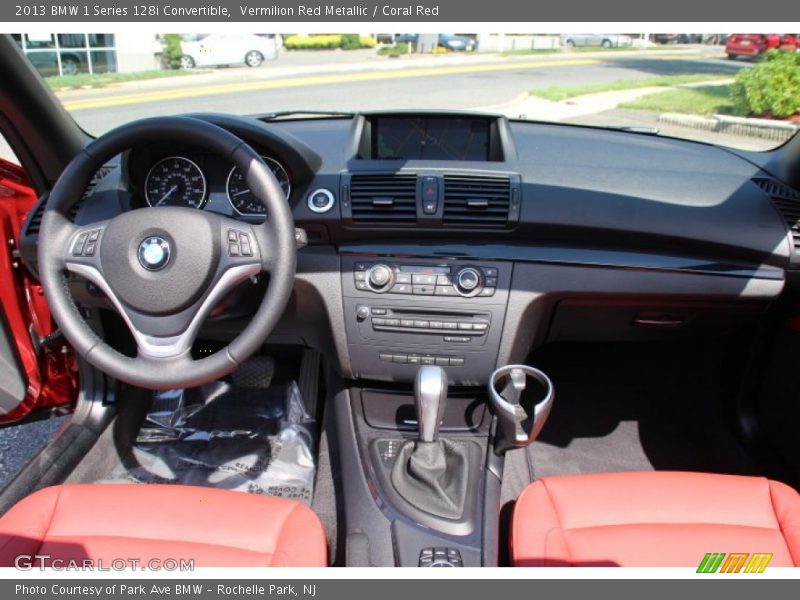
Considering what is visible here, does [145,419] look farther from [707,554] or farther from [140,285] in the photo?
[707,554]

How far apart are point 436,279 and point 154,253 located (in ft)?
2.81

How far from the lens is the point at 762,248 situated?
2057mm

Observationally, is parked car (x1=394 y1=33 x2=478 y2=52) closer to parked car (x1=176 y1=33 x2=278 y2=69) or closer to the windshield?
the windshield

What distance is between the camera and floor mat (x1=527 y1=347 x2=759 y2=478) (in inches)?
102

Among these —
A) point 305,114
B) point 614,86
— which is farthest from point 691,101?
point 305,114

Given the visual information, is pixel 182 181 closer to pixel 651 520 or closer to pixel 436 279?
pixel 436 279

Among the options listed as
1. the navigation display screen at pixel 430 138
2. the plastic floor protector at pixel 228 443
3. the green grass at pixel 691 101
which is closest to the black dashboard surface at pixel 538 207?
the navigation display screen at pixel 430 138

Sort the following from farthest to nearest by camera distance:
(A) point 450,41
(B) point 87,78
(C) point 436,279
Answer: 1. (B) point 87,78
2. (A) point 450,41
3. (C) point 436,279

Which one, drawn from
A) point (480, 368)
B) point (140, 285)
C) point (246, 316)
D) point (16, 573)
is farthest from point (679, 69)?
point (16, 573)

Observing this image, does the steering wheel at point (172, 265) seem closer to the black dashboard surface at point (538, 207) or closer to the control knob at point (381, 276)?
the black dashboard surface at point (538, 207)

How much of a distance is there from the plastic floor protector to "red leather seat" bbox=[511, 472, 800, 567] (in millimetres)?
1041

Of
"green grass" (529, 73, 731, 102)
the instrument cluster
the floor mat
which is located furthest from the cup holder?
"green grass" (529, 73, 731, 102)

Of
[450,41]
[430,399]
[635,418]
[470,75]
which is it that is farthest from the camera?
[470,75]

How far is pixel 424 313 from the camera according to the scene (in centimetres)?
208
